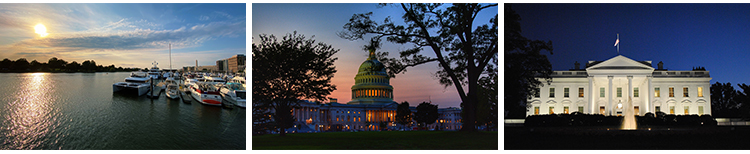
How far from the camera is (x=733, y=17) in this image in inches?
364

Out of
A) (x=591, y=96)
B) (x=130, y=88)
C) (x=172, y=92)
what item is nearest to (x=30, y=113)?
(x=130, y=88)

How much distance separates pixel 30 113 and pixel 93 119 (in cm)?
134

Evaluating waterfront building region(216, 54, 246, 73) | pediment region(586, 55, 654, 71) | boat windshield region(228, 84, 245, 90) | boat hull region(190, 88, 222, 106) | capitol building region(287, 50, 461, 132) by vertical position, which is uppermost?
pediment region(586, 55, 654, 71)

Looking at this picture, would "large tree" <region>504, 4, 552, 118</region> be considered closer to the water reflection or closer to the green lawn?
the green lawn

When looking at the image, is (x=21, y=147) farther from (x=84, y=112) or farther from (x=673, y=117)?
(x=673, y=117)

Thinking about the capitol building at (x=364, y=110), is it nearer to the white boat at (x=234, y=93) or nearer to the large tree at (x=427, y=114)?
the large tree at (x=427, y=114)

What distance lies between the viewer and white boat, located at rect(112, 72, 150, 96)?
15.4 meters

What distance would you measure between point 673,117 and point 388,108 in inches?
749

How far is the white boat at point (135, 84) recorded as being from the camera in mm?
15402

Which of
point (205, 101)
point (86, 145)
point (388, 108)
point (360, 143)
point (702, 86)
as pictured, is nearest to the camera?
point (360, 143)

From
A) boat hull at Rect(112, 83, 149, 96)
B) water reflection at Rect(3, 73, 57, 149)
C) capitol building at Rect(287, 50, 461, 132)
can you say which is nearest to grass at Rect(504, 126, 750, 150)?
water reflection at Rect(3, 73, 57, 149)

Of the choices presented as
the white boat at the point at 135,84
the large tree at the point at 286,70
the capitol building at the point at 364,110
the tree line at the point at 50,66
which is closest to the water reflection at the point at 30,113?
the tree line at the point at 50,66

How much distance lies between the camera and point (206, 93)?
1537 cm

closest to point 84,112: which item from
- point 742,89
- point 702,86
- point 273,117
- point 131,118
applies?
point 131,118
